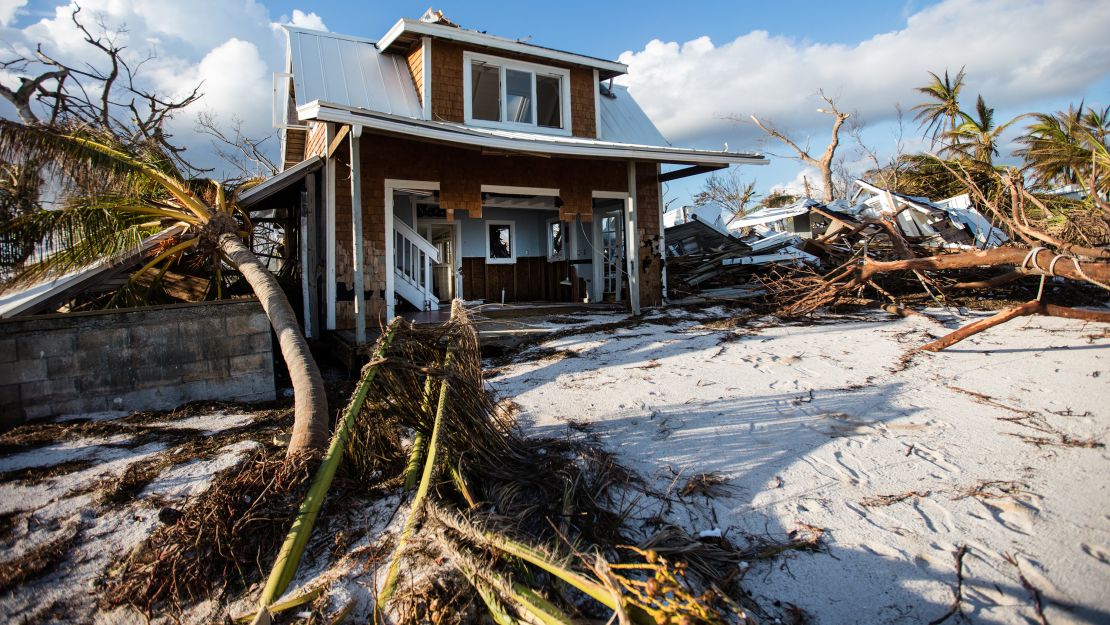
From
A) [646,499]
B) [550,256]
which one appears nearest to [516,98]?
[550,256]

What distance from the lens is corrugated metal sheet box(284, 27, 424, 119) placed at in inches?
402

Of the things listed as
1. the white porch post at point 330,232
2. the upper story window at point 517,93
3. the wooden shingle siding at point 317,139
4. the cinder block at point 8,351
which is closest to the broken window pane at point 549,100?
the upper story window at point 517,93

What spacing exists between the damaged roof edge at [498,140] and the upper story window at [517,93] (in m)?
2.00

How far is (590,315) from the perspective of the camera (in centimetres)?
1084

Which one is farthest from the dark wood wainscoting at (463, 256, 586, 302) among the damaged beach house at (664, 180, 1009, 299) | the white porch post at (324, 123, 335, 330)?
the white porch post at (324, 123, 335, 330)

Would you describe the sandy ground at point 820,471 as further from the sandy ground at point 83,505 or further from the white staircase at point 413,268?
the white staircase at point 413,268

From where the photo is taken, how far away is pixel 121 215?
6621 mm

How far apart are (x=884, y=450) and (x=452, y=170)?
25.5 ft

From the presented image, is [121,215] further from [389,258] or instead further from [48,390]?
[389,258]

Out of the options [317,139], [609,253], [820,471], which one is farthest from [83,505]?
[609,253]

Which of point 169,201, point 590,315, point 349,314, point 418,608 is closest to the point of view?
point 418,608

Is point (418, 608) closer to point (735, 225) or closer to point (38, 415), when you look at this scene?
point (38, 415)

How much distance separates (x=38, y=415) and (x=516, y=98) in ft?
35.1

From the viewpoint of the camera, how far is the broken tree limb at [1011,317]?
6.60m
